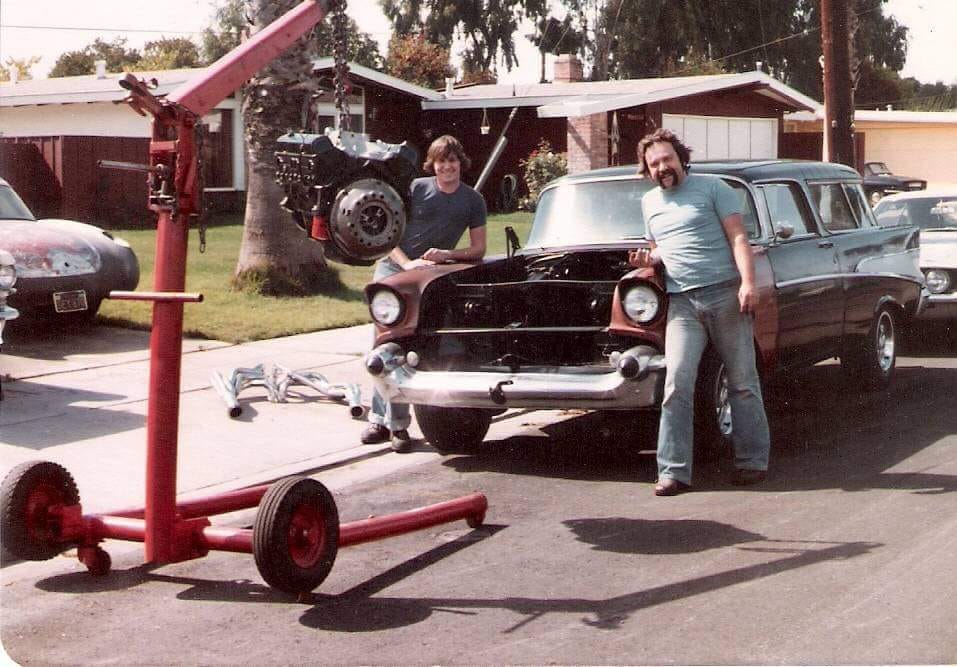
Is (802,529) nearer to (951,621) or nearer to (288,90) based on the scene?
(951,621)

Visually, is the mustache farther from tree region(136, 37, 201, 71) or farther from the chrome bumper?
tree region(136, 37, 201, 71)

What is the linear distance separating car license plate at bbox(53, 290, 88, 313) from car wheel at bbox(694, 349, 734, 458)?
6.49 m

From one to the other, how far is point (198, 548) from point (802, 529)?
284 cm

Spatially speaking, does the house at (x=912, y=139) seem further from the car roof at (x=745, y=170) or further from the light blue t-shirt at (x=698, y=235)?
the light blue t-shirt at (x=698, y=235)

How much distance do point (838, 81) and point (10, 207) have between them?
1218 cm

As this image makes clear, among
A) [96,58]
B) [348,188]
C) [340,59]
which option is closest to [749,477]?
[348,188]

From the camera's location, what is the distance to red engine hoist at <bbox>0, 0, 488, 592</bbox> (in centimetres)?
539

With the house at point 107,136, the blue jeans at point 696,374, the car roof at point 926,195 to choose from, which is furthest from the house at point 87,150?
the blue jeans at point 696,374

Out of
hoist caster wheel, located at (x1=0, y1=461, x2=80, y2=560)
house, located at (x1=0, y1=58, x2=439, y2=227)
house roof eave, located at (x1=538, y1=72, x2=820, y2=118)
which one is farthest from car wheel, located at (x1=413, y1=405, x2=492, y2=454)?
house roof eave, located at (x1=538, y1=72, x2=820, y2=118)

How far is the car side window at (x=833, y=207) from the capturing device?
9.82 m

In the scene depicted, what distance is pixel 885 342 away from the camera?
10.7 m

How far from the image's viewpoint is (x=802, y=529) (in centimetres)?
651

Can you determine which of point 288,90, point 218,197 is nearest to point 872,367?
point 288,90

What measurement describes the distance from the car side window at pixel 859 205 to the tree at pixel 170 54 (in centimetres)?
5115
